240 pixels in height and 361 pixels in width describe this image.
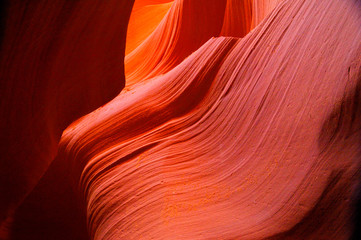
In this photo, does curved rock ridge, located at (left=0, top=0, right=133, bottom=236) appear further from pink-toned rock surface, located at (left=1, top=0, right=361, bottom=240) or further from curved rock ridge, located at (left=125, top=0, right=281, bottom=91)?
curved rock ridge, located at (left=125, top=0, right=281, bottom=91)

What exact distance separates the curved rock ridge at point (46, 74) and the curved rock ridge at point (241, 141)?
0.06 meters

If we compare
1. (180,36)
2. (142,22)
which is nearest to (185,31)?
(180,36)

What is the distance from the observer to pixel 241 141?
685 millimetres

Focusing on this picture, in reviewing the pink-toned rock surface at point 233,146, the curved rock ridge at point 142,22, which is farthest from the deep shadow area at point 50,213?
the curved rock ridge at point 142,22

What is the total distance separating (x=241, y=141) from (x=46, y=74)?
0.53 m

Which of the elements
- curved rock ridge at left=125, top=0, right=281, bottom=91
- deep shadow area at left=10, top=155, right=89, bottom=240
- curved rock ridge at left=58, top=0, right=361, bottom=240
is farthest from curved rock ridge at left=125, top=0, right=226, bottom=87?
deep shadow area at left=10, top=155, right=89, bottom=240

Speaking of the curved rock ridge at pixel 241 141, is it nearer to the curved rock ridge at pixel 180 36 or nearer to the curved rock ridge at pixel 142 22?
the curved rock ridge at pixel 180 36

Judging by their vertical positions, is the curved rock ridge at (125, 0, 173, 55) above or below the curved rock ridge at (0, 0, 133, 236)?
above

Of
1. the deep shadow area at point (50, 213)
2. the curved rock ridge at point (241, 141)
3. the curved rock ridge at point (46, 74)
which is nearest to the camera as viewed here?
the curved rock ridge at point (241, 141)

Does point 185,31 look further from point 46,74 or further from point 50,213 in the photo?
point 50,213

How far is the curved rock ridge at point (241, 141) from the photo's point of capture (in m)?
0.58

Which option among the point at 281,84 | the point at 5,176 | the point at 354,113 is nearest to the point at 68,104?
the point at 5,176

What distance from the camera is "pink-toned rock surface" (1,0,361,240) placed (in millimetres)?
583

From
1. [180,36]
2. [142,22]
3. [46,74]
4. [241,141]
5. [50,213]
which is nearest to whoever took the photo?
[241,141]
